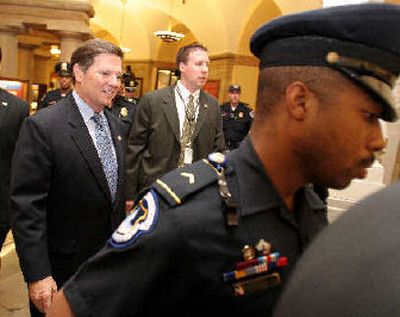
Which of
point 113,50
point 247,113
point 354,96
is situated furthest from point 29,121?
point 247,113

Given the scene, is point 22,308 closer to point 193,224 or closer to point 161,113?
point 161,113

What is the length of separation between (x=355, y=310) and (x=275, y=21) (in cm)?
77

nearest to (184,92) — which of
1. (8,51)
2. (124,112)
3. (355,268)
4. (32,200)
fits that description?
(124,112)

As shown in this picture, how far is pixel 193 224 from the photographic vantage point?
93cm

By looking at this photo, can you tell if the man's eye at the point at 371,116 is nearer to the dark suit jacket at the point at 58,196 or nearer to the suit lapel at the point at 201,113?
the dark suit jacket at the point at 58,196

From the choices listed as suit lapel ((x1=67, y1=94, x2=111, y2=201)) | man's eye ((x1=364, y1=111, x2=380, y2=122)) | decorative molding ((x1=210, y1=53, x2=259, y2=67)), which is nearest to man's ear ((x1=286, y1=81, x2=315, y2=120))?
man's eye ((x1=364, y1=111, x2=380, y2=122))

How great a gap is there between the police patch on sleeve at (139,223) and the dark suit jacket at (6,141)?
2.46 metres

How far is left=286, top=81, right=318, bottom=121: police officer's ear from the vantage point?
94cm

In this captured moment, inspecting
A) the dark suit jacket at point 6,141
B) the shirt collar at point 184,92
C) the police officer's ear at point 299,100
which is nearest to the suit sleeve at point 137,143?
the shirt collar at point 184,92

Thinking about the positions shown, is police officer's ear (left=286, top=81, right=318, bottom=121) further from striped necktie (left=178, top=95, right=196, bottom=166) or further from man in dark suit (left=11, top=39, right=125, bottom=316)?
striped necktie (left=178, top=95, right=196, bottom=166)

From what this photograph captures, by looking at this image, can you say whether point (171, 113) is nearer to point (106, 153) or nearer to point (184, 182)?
point (106, 153)

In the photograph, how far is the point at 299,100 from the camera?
37.7 inches

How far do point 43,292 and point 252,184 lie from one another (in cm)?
129

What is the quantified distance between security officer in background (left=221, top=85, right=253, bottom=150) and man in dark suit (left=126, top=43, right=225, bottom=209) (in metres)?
3.86
